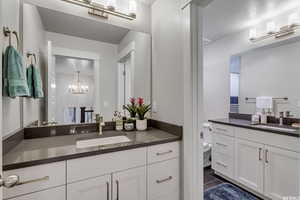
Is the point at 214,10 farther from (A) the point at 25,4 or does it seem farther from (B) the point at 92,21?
(A) the point at 25,4

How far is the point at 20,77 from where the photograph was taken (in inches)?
35.3

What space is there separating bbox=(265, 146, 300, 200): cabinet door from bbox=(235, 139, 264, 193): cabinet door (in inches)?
2.7

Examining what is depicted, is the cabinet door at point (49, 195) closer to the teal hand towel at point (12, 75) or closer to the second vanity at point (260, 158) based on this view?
the teal hand towel at point (12, 75)

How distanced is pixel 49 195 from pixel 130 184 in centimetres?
52

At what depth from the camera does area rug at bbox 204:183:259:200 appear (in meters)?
1.76

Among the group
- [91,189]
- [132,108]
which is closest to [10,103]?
[91,189]

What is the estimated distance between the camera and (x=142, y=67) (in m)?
1.85

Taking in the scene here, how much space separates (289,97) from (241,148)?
97 cm

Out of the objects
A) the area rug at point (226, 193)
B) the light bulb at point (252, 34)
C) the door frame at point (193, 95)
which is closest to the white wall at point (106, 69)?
the door frame at point (193, 95)

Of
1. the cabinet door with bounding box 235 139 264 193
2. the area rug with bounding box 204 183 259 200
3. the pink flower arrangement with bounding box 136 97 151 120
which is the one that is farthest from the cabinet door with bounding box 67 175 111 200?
the cabinet door with bounding box 235 139 264 193

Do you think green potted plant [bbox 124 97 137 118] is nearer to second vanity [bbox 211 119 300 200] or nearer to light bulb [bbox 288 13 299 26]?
second vanity [bbox 211 119 300 200]

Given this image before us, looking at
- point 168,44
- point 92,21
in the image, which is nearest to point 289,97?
point 168,44

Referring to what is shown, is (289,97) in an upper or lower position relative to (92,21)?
lower

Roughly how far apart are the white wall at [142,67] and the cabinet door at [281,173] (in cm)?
156
